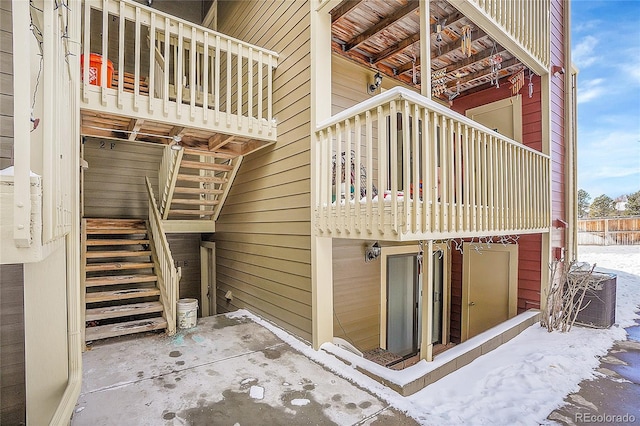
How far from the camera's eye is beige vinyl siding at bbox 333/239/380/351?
12.7ft

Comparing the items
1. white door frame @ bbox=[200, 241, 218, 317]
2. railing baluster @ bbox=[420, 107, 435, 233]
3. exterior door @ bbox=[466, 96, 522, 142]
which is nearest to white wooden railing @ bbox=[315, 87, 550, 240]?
railing baluster @ bbox=[420, 107, 435, 233]

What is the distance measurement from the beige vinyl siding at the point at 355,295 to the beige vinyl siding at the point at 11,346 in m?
2.86

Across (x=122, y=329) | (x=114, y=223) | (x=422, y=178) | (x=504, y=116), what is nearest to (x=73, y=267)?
(x=122, y=329)

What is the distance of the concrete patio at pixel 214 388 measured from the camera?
220 cm

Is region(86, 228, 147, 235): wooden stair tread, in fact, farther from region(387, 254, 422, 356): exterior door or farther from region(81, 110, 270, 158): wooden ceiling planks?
region(387, 254, 422, 356): exterior door

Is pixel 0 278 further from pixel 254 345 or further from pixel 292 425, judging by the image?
pixel 292 425

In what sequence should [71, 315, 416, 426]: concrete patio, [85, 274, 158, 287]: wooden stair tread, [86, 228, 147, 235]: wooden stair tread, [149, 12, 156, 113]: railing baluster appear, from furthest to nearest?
[86, 228, 147, 235]: wooden stair tread, [85, 274, 158, 287]: wooden stair tread, [149, 12, 156, 113]: railing baluster, [71, 315, 416, 426]: concrete patio

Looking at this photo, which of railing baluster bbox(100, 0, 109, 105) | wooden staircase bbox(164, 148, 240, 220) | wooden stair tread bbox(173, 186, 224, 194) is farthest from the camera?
wooden stair tread bbox(173, 186, 224, 194)

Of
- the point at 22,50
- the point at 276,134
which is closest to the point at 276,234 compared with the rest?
the point at 276,134

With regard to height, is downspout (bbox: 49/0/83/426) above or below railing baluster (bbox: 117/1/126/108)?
below

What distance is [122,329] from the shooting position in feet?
12.0

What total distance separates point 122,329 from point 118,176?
3.39 m

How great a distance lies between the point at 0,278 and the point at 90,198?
3675mm

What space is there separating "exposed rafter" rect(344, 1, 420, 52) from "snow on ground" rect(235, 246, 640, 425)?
3.75m
